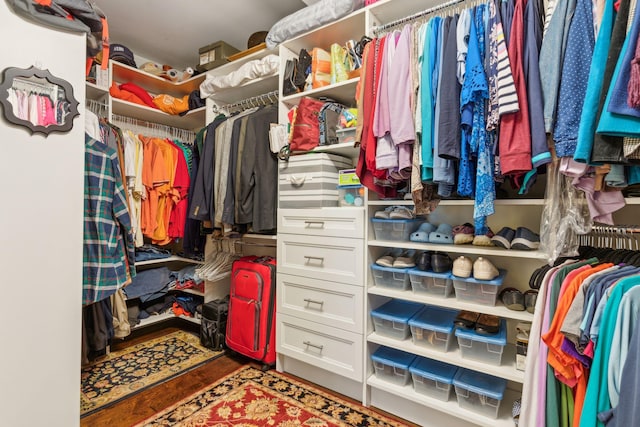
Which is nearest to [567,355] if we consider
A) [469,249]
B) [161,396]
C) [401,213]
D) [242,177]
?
[469,249]

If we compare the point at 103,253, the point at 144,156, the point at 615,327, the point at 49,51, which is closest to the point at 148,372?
the point at 103,253

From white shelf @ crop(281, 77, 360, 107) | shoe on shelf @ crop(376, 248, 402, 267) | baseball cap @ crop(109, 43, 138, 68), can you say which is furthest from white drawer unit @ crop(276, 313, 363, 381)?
baseball cap @ crop(109, 43, 138, 68)

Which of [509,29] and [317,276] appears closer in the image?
[509,29]

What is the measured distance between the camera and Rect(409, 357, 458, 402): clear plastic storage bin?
1458mm

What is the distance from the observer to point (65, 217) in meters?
1.25

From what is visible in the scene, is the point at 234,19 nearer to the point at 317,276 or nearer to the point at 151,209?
the point at 151,209

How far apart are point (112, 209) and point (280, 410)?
136 cm

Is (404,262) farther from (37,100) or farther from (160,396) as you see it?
(37,100)

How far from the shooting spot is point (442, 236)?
4.88 ft

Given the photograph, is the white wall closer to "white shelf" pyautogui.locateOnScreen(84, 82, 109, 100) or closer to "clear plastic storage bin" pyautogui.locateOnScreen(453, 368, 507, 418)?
"white shelf" pyautogui.locateOnScreen(84, 82, 109, 100)

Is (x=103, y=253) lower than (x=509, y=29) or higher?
lower

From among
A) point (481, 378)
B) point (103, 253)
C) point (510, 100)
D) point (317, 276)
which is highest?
point (510, 100)

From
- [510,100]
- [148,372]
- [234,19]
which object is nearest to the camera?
[510,100]

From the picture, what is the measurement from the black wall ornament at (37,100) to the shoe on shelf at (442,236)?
5.27 feet
